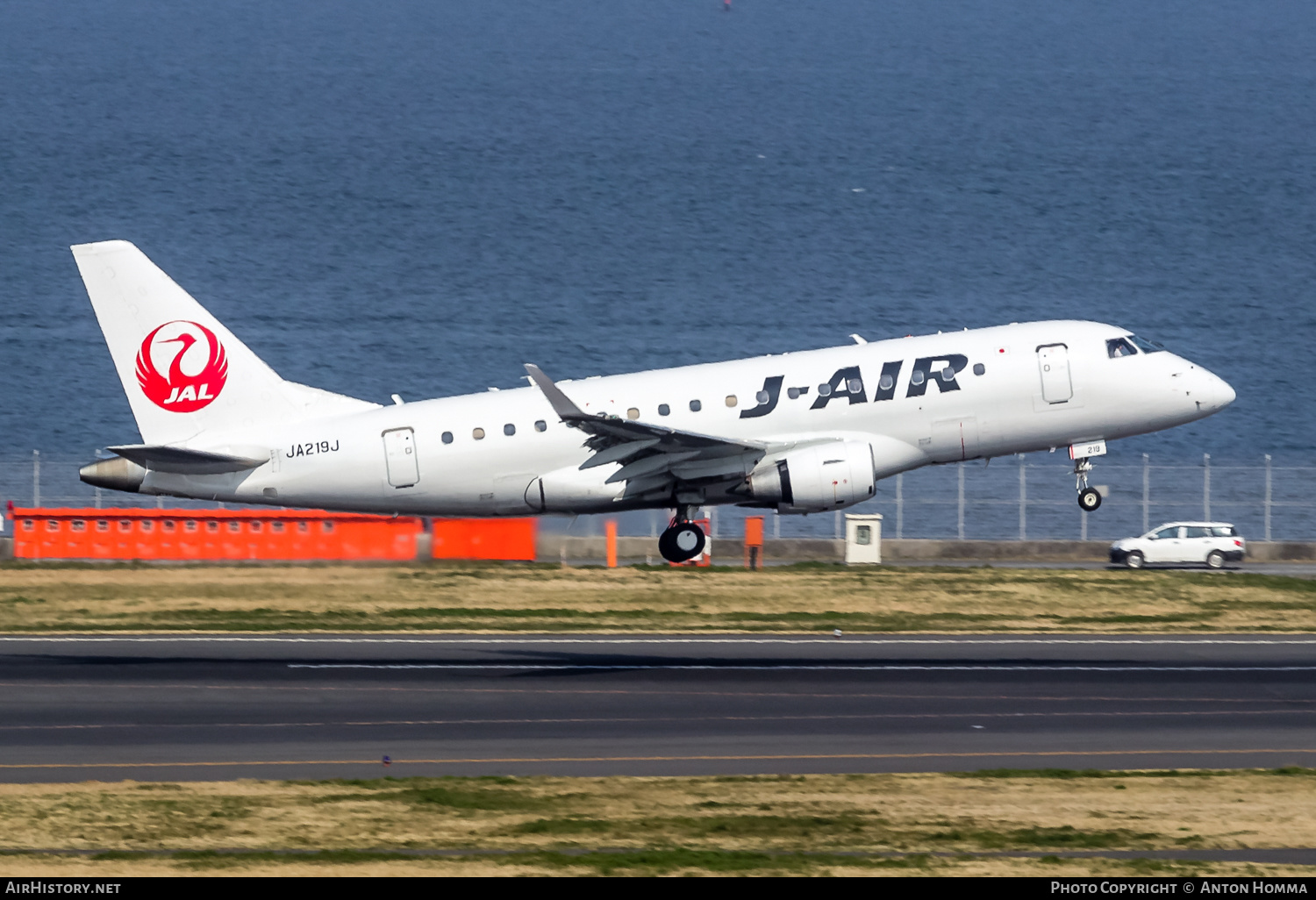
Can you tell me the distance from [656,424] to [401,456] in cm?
530

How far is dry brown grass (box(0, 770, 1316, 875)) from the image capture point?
16141 mm

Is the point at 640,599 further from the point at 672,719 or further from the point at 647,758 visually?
the point at 647,758

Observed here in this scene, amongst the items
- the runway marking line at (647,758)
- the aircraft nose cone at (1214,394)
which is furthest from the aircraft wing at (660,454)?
the runway marking line at (647,758)

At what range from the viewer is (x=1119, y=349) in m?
33.6

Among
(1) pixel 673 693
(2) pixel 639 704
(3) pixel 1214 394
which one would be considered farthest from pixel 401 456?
(3) pixel 1214 394

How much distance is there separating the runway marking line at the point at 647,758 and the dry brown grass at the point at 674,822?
1393 millimetres

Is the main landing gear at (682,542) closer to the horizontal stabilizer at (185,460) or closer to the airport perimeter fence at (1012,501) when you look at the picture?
the horizontal stabilizer at (185,460)

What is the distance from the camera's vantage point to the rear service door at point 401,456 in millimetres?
33656

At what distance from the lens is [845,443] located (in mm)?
32562

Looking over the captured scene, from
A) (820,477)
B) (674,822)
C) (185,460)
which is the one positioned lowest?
(674,822)

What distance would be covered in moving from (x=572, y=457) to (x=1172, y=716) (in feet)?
43.6

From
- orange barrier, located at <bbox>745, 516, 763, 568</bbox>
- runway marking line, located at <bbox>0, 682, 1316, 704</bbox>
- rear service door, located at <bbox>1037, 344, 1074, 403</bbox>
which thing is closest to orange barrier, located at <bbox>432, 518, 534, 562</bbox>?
orange barrier, located at <bbox>745, 516, 763, 568</bbox>

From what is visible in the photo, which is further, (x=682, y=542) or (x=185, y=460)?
(x=682, y=542)
